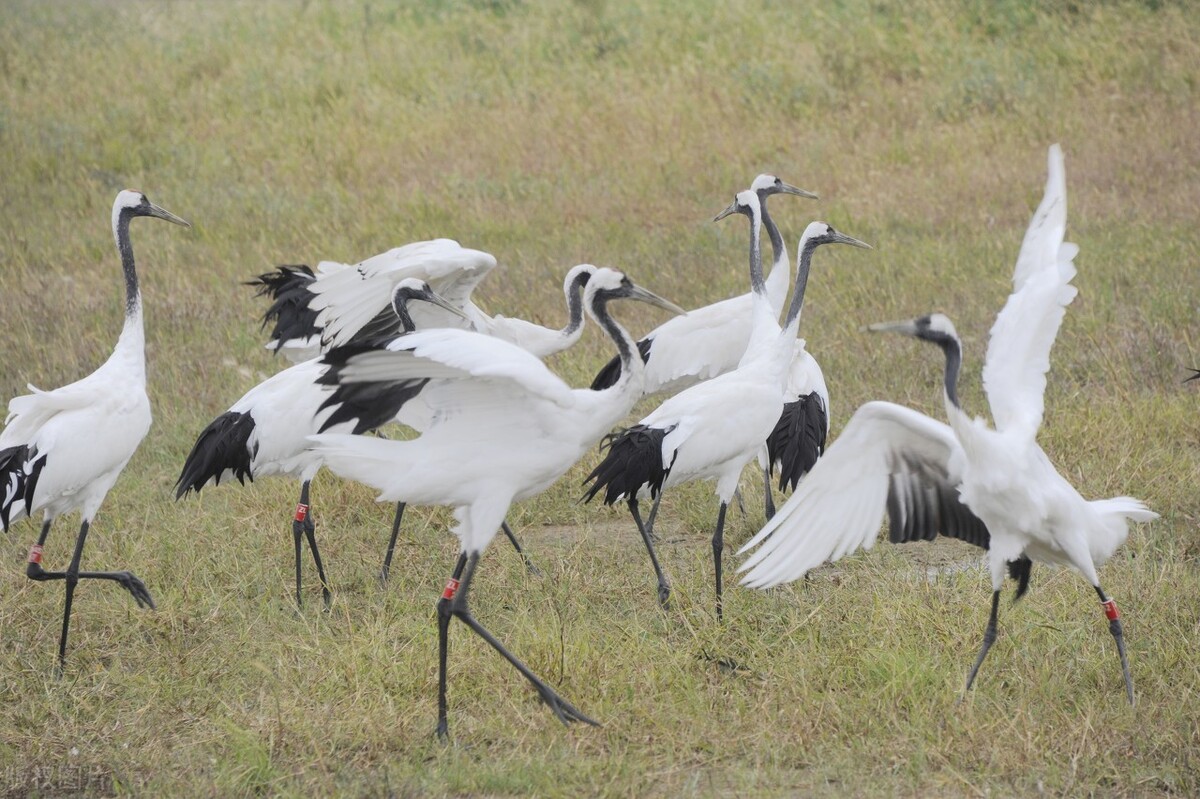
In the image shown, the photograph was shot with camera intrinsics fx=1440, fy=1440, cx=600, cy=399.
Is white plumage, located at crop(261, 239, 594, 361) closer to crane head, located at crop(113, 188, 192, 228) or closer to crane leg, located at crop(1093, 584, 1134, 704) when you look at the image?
crane head, located at crop(113, 188, 192, 228)

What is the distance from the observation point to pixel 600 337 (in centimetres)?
773

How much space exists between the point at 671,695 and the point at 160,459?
3305mm

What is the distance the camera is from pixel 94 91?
1274cm

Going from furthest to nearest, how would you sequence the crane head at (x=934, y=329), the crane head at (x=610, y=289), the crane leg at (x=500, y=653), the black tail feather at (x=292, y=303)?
1. the black tail feather at (x=292, y=303)
2. the crane head at (x=610, y=289)
3. the crane leg at (x=500, y=653)
4. the crane head at (x=934, y=329)

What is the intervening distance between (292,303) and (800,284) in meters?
2.17

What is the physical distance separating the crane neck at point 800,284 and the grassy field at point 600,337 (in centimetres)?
92

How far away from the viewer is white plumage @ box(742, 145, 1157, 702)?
12.7 ft

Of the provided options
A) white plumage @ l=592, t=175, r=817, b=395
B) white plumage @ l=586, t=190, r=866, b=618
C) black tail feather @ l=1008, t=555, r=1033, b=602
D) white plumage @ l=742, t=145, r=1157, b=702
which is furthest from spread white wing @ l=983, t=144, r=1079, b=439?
white plumage @ l=592, t=175, r=817, b=395

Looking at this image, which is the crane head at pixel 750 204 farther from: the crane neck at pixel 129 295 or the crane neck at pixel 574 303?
the crane neck at pixel 129 295

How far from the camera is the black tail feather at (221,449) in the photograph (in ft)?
17.1

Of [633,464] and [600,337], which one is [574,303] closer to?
[633,464]

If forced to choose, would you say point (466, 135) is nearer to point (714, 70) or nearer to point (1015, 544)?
point (714, 70)

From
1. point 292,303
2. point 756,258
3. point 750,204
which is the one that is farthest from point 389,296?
point 750,204

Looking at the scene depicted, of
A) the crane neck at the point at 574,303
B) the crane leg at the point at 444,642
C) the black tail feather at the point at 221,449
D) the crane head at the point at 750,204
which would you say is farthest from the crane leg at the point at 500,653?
the crane head at the point at 750,204
